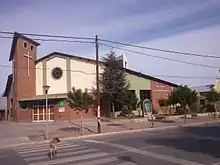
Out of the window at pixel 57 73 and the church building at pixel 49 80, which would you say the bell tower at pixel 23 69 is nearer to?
the church building at pixel 49 80

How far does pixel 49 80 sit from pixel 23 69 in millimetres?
3755

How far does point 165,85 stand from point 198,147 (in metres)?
38.4

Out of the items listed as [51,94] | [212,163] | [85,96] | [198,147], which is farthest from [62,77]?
[212,163]

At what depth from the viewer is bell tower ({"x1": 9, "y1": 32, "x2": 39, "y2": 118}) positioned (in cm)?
4919

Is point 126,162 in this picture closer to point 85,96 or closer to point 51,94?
point 85,96

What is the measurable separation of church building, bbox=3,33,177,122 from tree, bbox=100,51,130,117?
1932 mm

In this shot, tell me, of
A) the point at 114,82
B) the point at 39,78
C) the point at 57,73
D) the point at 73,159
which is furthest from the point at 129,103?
the point at 73,159

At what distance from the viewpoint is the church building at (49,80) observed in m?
48.4

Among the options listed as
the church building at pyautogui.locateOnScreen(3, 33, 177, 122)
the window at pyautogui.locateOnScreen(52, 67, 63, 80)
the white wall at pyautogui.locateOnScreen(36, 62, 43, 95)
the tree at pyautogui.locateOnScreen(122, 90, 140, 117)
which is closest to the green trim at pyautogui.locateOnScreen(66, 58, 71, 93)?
the church building at pyautogui.locateOnScreen(3, 33, 177, 122)

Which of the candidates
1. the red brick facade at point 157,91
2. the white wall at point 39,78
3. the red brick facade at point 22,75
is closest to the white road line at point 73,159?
the red brick facade at point 22,75

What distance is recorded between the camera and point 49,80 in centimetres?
5094

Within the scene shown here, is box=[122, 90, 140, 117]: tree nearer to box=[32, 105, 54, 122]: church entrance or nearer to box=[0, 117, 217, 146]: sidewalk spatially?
box=[0, 117, 217, 146]: sidewalk

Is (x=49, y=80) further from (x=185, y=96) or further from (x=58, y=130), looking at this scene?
(x=58, y=130)

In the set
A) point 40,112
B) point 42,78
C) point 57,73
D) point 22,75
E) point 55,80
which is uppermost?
point 57,73
